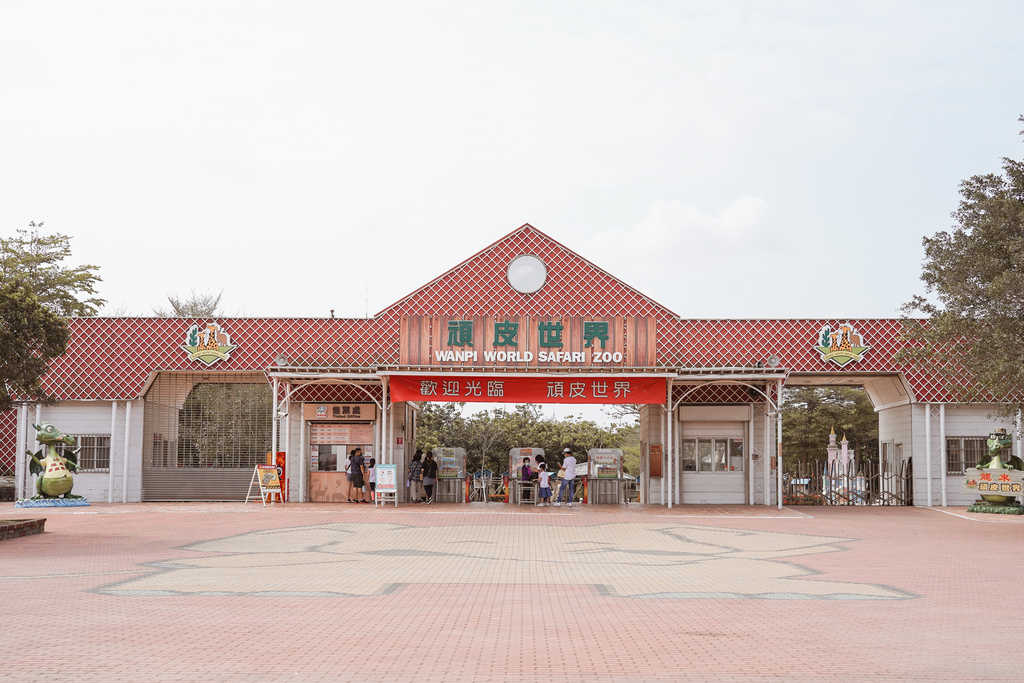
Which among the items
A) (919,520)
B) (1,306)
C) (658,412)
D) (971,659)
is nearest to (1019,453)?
(919,520)

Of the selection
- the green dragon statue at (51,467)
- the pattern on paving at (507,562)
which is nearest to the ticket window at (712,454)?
the pattern on paving at (507,562)

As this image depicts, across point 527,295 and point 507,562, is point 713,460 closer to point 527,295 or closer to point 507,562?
point 527,295

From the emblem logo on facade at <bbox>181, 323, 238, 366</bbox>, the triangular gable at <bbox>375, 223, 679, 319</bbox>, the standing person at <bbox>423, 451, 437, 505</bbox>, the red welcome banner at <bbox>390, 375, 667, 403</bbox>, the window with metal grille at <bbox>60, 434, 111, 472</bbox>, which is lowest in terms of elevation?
the standing person at <bbox>423, 451, 437, 505</bbox>

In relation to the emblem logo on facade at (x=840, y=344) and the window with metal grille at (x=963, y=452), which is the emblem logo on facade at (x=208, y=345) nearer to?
the emblem logo on facade at (x=840, y=344)

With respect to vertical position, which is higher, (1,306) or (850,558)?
(1,306)

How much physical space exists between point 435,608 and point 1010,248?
552 inches

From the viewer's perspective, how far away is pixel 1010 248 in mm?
18000

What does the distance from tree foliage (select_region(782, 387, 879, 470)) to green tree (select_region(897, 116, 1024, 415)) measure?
22.0 metres

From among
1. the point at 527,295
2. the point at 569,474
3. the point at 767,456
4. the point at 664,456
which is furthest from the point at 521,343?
the point at 767,456

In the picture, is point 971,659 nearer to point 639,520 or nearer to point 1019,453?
point 639,520

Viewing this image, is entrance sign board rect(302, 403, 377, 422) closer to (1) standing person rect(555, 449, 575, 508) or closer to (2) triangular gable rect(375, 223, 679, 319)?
(2) triangular gable rect(375, 223, 679, 319)

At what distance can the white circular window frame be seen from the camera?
25375 mm

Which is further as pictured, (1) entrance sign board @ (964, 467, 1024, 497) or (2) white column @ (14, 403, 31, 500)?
(2) white column @ (14, 403, 31, 500)

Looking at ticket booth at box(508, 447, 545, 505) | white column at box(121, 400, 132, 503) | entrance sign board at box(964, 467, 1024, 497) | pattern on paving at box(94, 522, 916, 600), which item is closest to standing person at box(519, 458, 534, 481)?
ticket booth at box(508, 447, 545, 505)
